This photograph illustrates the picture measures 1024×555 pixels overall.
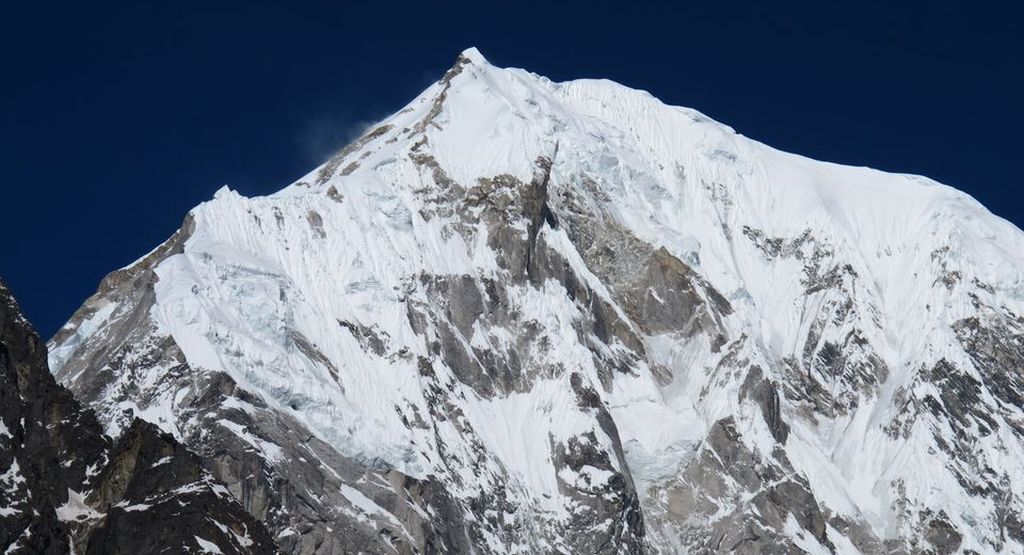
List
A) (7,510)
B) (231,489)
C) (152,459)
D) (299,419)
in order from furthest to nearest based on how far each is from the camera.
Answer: (299,419)
(231,489)
(152,459)
(7,510)

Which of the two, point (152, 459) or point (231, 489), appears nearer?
point (152, 459)

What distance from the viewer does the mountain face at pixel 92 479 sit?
11475 cm

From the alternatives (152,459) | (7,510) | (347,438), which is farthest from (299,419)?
(7,510)

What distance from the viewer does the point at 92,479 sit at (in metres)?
122

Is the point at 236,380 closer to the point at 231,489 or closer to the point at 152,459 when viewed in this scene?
the point at 231,489

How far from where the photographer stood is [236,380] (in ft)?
639

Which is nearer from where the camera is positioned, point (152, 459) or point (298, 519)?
point (152, 459)

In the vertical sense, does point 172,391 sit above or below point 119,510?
above

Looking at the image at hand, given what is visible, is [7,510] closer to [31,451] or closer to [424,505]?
[31,451]

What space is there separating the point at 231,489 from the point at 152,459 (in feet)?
195

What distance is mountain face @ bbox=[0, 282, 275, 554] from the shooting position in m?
115

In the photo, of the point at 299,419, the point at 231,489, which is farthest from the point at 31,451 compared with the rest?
the point at 299,419

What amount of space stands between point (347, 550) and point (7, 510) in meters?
77.6

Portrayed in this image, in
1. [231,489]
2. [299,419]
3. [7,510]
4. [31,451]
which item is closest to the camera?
[7,510]
